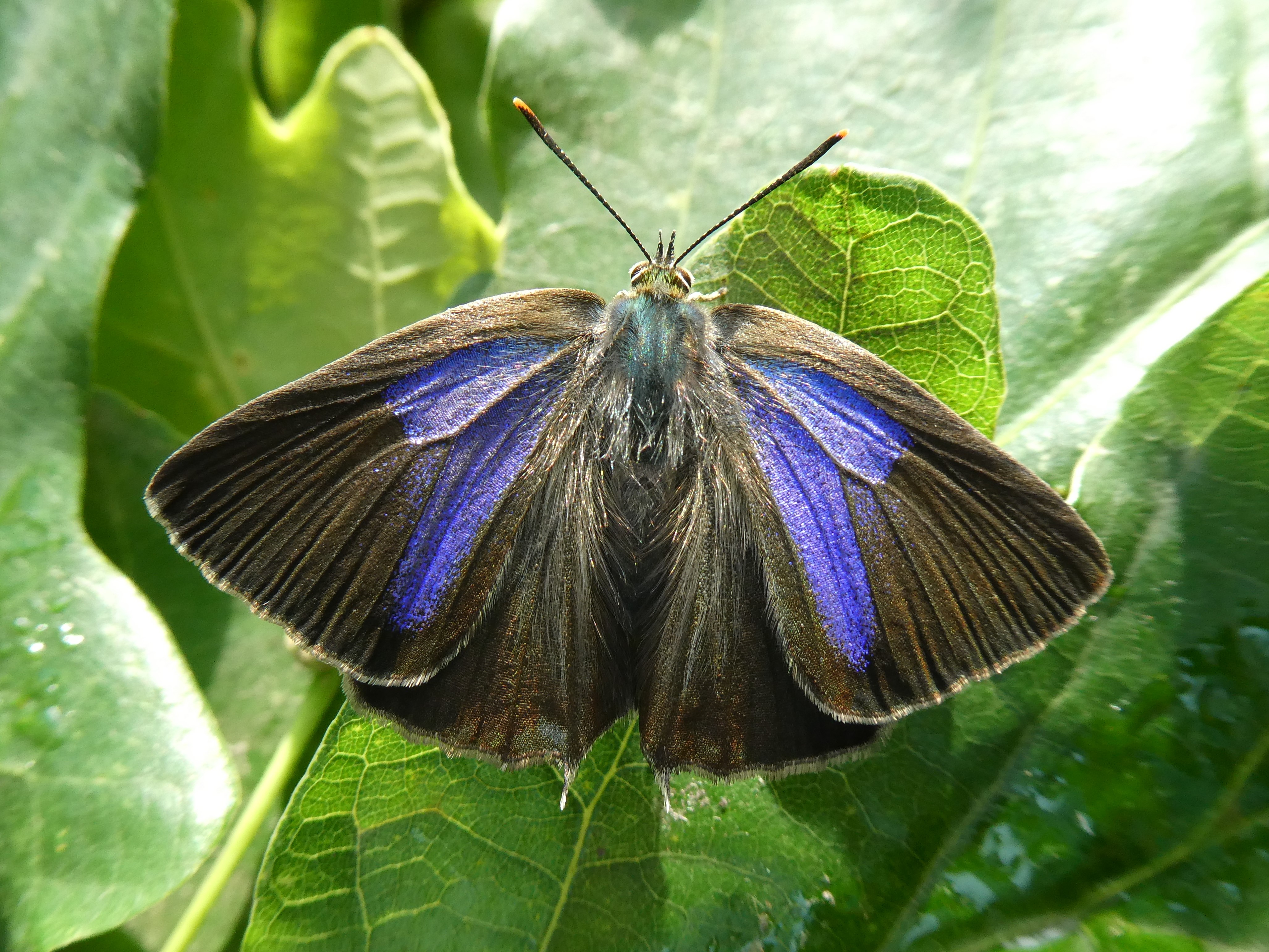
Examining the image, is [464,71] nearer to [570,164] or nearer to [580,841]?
[570,164]

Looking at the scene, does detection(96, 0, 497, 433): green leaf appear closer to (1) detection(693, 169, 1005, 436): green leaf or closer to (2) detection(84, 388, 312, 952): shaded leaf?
(2) detection(84, 388, 312, 952): shaded leaf

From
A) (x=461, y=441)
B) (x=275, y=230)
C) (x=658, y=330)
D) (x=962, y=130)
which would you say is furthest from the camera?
(x=275, y=230)

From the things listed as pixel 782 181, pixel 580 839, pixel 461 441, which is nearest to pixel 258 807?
pixel 580 839

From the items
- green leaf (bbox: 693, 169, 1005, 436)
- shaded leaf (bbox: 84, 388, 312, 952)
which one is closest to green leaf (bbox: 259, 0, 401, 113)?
shaded leaf (bbox: 84, 388, 312, 952)

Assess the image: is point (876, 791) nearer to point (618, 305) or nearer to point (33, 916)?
point (618, 305)

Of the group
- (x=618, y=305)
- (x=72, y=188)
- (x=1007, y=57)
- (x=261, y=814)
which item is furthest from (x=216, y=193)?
(x=1007, y=57)

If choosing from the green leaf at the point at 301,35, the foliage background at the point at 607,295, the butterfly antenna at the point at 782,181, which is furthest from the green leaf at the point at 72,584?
the butterfly antenna at the point at 782,181

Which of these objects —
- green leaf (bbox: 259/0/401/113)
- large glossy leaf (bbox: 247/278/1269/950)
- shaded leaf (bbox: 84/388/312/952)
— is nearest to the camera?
large glossy leaf (bbox: 247/278/1269/950)
